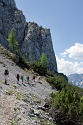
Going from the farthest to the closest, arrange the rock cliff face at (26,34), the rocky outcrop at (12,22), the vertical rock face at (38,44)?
the vertical rock face at (38,44) → the rock cliff face at (26,34) → the rocky outcrop at (12,22)

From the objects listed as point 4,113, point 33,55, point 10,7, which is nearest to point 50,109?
point 4,113

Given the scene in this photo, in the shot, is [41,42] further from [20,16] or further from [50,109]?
[50,109]

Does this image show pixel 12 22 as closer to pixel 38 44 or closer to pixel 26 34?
pixel 26 34

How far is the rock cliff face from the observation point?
168375 millimetres

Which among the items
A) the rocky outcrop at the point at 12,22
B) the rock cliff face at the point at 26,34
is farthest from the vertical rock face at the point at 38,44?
the rocky outcrop at the point at 12,22

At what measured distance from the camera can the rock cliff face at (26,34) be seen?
168375mm

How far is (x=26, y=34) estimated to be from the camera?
17612cm

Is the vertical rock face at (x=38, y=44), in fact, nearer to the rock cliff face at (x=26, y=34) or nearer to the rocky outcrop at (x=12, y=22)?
the rock cliff face at (x=26, y=34)

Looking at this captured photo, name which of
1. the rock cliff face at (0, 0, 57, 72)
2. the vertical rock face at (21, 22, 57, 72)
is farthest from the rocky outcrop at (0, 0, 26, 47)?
the vertical rock face at (21, 22, 57, 72)

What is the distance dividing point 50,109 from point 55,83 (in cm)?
2874

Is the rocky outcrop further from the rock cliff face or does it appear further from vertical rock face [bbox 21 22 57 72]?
vertical rock face [bbox 21 22 57 72]

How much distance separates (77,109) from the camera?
81.9 feet

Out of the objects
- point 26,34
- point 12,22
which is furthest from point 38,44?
point 12,22

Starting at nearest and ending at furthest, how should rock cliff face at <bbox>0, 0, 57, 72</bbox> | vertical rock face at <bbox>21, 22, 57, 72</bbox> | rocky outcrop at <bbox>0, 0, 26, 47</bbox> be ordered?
rocky outcrop at <bbox>0, 0, 26, 47</bbox>
rock cliff face at <bbox>0, 0, 57, 72</bbox>
vertical rock face at <bbox>21, 22, 57, 72</bbox>
